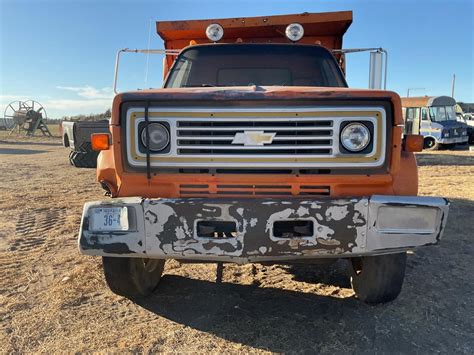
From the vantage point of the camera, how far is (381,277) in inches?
130

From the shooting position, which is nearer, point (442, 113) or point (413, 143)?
point (413, 143)

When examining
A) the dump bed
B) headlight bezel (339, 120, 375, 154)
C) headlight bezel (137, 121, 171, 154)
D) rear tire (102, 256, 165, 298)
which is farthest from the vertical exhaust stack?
rear tire (102, 256, 165, 298)

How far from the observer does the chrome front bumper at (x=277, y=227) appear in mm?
2684

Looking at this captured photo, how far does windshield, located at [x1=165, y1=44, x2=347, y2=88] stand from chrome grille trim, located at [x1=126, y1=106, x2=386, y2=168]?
5.54 ft

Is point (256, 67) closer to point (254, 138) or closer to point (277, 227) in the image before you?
point (254, 138)

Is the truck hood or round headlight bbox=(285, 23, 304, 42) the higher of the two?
round headlight bbox=(285, 23, 304, 42)

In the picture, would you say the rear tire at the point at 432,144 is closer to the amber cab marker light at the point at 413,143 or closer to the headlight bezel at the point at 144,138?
the amber cab marker light at the point at 413,143

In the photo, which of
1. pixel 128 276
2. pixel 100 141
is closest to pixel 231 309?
pixel 128 276

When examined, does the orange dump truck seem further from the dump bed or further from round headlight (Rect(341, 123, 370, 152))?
the dump bed

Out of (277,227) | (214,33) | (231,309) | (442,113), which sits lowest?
(231,309)

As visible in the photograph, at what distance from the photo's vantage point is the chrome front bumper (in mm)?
2684

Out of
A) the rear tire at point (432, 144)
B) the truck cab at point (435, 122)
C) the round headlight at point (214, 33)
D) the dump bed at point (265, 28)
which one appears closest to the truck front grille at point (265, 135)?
the round headlight at point (214, 33)

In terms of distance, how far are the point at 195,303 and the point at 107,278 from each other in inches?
29.1

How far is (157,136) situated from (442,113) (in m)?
23.3
